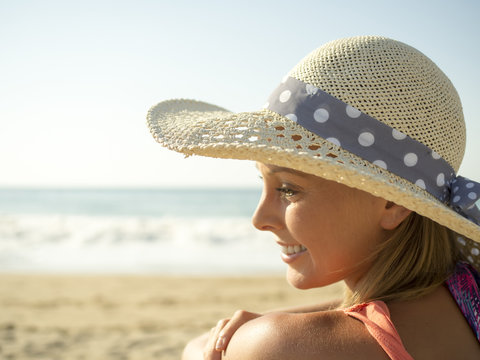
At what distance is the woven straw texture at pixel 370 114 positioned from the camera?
4.59 ft

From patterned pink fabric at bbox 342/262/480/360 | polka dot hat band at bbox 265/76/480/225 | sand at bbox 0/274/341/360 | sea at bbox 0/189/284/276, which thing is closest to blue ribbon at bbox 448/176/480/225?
polka dot hat band at bbox 265/76/480/225

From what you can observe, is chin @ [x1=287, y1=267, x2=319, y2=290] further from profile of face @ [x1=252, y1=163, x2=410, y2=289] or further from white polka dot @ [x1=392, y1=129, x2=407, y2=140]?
white polka dot @ [x1=392, y1=129, x2=407, y2=140]

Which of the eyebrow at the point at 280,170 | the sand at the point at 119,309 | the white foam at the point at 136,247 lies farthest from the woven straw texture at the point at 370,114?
the white foam at the point at 136,247

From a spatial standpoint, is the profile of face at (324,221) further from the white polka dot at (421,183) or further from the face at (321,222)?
the white polka dot at (421,183)

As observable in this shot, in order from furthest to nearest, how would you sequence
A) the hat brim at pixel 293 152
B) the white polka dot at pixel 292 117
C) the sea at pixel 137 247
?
1. the sea at pixel 137 247
2. the white polka dot at pixel 292 117
3. the hat brim at pixel 293 152

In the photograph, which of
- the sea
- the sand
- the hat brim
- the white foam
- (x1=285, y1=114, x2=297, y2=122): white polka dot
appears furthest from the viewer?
the white foam

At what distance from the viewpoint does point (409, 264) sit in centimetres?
160

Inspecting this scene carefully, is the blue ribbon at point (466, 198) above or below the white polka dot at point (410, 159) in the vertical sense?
below

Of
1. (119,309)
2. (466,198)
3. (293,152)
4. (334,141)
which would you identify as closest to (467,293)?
(466,198)

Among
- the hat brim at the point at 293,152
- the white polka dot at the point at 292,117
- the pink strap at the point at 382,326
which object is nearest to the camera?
the pink strap at the point at 382,326

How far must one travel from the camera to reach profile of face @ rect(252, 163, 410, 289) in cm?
158

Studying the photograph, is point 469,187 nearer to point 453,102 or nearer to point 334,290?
point 453,102

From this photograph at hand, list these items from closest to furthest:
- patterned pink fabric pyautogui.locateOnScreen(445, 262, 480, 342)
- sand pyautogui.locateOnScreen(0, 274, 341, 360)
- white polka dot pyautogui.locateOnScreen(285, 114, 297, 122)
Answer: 1. patterned pink fabric pyautogui.locateOnScreen(445, 262, 480, 342)
2. white polka dot pyautogui.locateOnScreen(285, 114, 297, 122)
3. sand pyautogui.locateOnScreen(0, 274, 341, 360)

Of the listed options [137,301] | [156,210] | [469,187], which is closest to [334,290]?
[137,301]
